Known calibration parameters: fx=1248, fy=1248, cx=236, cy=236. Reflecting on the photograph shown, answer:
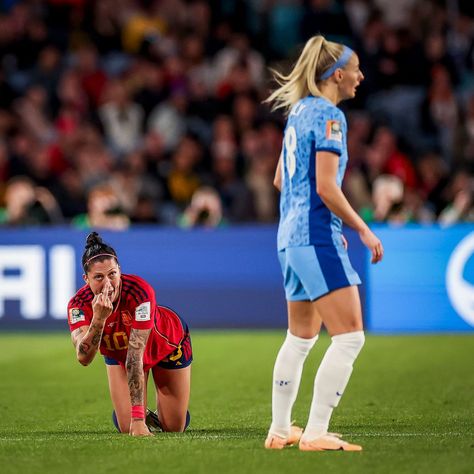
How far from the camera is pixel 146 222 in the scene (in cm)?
1589

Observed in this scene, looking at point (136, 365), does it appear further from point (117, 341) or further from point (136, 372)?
point (117, 341)

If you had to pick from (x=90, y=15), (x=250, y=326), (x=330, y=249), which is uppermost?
(x=90, y=15)

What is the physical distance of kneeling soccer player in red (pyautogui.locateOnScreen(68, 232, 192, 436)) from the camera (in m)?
7.56

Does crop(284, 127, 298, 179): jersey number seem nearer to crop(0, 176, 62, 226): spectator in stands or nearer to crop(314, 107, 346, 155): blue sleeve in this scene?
crop(314, 107, 346, 155): blue sleeve

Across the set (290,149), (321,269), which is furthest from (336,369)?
(290,149)

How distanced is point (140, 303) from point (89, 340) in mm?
472

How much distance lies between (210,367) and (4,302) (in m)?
3.68

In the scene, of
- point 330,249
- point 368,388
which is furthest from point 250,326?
point 330,249

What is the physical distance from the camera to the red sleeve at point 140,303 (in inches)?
304

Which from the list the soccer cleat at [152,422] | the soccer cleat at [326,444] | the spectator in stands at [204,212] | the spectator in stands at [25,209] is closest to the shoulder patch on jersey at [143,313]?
the soccer cleat at [152,422]

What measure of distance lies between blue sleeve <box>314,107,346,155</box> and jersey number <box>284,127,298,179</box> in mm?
185

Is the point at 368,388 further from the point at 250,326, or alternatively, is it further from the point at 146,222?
the point at 146,222

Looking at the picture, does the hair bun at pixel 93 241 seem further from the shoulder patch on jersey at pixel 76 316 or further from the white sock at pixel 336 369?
the white sock at pixel 336 369

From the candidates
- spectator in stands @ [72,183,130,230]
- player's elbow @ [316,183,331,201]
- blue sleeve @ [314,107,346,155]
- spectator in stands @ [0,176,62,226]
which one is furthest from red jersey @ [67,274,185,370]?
spectator in stands @ [0,176,62,226]
